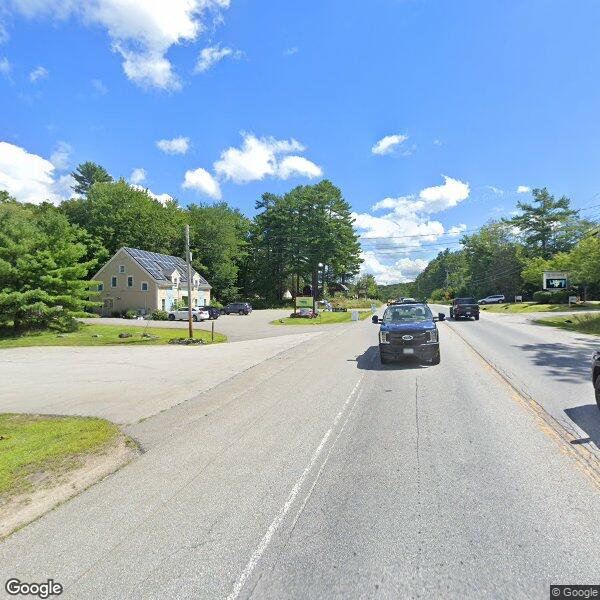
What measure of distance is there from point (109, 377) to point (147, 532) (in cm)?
1072

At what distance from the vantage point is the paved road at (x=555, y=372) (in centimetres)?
702

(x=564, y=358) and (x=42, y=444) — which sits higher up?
(x=564, y=358)

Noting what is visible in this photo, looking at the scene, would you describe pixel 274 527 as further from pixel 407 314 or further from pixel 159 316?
pixel 159 316

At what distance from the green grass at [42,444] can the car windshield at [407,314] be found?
376 inches

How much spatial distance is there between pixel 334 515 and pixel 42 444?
508 centimetres

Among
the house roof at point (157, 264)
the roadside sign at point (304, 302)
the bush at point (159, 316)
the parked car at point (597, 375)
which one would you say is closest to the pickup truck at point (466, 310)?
the roadside sign at point (304, 302)

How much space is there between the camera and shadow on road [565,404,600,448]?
612 cm

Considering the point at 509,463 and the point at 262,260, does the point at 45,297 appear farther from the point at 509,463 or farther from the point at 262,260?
the point at 262,260

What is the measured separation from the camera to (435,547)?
3.56m

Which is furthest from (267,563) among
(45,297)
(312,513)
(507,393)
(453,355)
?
(45,297)

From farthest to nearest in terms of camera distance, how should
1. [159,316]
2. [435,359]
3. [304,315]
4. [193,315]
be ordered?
[304,315], [159,316], [193,315], [435,359]

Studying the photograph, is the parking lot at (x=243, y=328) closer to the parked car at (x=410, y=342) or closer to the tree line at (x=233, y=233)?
the parked car at (x=410, y=342)

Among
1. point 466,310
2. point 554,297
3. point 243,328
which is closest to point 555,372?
point 466,310

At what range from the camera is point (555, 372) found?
1147cm
